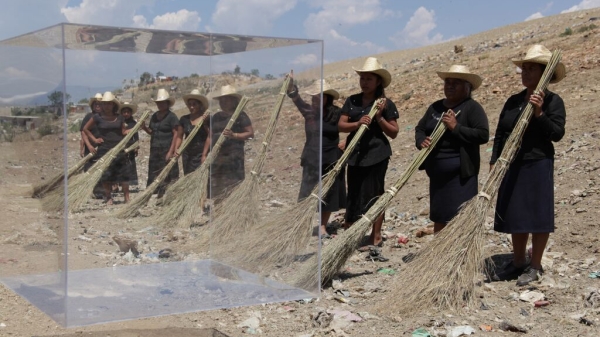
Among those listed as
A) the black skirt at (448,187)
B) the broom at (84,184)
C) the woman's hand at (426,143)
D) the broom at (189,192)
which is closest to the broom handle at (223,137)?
the broom at (189,192)

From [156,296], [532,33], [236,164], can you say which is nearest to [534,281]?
[236,164]

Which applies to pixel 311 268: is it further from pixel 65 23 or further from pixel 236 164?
pixel 65 23

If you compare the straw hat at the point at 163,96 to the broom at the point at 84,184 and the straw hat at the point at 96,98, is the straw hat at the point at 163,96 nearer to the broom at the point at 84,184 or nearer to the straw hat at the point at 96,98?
the broom at the point at 84,184

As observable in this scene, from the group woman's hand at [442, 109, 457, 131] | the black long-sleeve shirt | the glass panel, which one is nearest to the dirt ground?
the glass panel

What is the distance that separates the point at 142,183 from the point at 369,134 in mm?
1945

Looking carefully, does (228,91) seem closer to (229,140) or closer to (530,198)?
(229,140)

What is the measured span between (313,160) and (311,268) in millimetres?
725

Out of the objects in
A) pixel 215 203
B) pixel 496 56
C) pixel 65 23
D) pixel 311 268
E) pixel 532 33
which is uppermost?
pixel 532 33

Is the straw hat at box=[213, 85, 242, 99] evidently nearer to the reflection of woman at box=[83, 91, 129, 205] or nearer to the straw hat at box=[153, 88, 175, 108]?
the straw hat at box=[153, 88, 175, 108]

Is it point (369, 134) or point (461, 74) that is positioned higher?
point (461, 74)

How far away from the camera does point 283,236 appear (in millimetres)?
4863

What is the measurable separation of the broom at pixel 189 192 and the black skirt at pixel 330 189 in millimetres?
691

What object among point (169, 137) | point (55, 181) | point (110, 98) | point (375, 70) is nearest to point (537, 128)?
point (375, 70)

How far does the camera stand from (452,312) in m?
4.55
